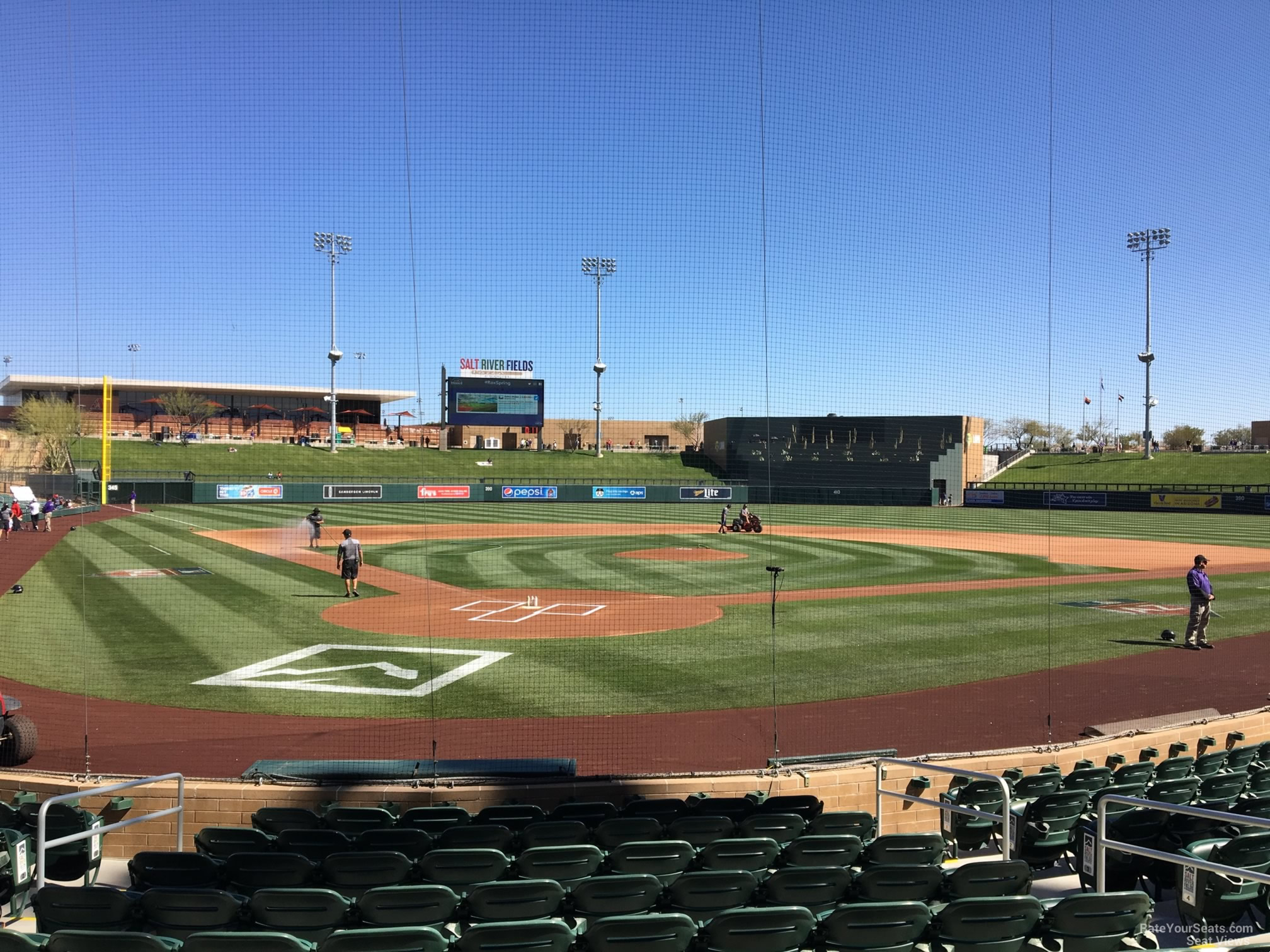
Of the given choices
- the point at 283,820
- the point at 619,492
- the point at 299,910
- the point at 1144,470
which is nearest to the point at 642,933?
the point at 299,910

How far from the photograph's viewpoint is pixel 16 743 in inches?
342

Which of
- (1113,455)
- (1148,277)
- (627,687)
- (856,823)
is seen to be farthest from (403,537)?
(1113,455)

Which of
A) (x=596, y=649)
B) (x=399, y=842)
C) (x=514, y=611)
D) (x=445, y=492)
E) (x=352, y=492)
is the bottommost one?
(x=596, y=649)

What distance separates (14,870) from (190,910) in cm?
178

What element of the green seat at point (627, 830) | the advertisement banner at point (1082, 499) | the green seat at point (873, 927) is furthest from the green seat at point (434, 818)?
the advertisement banner at point (1082, 499)

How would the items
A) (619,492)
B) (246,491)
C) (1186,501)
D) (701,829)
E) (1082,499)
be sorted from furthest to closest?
1. (619,492)
2. (1082,499)
3. (1186,501)
4. (246,491)
5. (701,829)

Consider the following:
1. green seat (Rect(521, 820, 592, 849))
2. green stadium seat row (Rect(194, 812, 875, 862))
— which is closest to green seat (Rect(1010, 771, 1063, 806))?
green stadium seat row (Rect(194, 812, 875, 862))

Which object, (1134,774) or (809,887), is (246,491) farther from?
(809,887)

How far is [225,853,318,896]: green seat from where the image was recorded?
4.79m

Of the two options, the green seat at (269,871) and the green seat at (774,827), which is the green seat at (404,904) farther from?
the green seat at (774,827)

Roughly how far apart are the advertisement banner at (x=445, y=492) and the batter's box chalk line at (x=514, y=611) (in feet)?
111

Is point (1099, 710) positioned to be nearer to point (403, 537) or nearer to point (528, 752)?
point (528, 752)

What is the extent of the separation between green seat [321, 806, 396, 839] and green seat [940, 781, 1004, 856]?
432 cm

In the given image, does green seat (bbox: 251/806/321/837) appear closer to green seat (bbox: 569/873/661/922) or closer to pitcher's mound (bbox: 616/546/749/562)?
green seat (bbox: 569/873/661/922)
